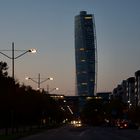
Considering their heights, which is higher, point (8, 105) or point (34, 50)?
point (34, 50)

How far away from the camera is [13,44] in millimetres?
60125

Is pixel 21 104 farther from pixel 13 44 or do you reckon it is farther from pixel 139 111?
pixel 139 111

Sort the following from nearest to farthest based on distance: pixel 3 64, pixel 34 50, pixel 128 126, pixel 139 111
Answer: pixel 34 50, pixel 3 64, pixel 128 126, pixel 139 111

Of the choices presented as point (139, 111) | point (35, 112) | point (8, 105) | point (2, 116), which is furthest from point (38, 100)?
point (139, 111)

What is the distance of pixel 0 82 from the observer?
58.9 meters

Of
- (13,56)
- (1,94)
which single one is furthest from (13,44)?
(1,94)

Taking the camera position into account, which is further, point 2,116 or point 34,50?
point 2,116

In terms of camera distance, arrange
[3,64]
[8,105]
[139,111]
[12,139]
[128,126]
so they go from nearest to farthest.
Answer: [12,139], [8,105], [3,64], [128,126], [139,111]

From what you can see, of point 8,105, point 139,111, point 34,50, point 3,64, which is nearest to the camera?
point 34,50

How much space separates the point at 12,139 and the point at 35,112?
159ft

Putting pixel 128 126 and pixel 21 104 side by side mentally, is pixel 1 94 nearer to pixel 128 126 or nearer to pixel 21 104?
pixel 21 104

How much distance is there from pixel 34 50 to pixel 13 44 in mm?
5335

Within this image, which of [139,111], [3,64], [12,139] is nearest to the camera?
[12,139]

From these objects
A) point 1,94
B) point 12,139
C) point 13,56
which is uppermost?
point 13,56
